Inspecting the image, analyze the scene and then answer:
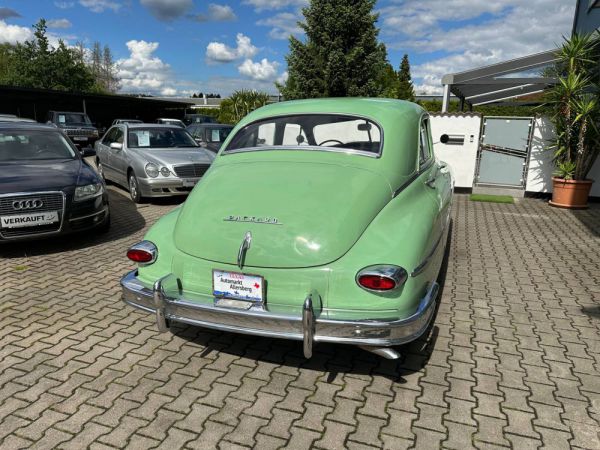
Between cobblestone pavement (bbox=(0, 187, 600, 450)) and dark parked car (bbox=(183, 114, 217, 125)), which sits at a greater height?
dark parked car (bbox=(183, 114, 217, 125))

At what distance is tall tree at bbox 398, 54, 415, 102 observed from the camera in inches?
1592

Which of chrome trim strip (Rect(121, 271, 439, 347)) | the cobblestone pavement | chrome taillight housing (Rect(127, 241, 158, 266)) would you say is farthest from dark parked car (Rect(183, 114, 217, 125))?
chrome trim strip (Rect(121, 271, 439, 347))

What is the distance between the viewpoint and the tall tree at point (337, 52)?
22.5 meters

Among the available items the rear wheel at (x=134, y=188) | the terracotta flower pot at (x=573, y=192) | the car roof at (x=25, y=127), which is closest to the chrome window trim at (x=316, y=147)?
the car roof at (x=25, y=127)

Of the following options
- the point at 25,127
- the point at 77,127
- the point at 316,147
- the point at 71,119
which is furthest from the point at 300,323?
the point at 71,119

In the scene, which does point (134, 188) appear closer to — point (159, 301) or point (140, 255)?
point (140, 255)

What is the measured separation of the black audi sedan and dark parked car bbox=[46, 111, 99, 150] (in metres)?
15.6

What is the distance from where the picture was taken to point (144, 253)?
3.14 metres

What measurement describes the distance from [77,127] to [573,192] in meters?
21.8

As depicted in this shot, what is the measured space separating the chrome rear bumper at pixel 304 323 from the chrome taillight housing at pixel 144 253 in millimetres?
312

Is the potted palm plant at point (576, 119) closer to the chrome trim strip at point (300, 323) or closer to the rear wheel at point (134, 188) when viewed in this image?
the chrome trim strip at point (300, 323)

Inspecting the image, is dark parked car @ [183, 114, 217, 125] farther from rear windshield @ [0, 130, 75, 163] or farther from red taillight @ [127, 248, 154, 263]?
red taillight @ [127, 248, 154, 263]

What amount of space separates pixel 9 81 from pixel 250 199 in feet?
147

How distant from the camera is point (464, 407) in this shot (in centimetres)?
267
